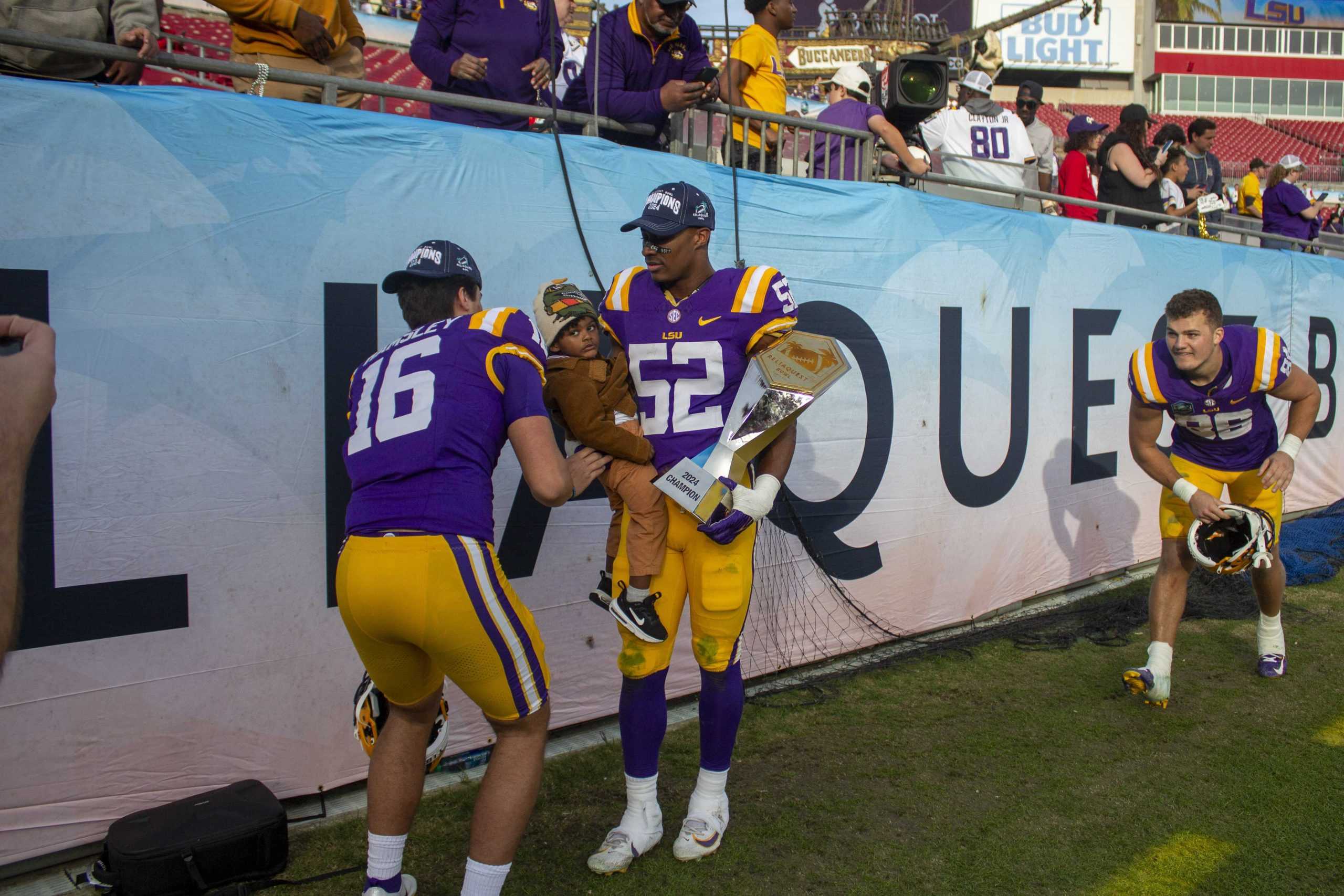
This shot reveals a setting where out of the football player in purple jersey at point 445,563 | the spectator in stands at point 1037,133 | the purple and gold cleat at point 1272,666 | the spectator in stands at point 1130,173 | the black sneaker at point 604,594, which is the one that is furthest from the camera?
the spectator in stands at point 1037,133

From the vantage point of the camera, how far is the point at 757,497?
3.11 meters

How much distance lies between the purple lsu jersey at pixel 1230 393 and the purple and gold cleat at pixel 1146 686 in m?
1.14

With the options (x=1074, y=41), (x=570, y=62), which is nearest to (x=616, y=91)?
(x=570, y=62)

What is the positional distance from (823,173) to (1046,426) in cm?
209

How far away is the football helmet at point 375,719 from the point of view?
2852mm

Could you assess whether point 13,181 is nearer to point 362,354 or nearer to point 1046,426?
point 362,354

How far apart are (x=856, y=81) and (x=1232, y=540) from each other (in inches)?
141

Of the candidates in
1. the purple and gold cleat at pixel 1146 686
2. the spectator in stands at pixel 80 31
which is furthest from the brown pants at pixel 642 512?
the purple and gold cleat at pixel 1146 686

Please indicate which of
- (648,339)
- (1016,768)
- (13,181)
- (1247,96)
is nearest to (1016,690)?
(1016,768)

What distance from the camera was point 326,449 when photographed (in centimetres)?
346

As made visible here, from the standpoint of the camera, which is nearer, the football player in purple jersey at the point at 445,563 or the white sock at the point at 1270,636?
the football player in purple jersey at the point at 445,563

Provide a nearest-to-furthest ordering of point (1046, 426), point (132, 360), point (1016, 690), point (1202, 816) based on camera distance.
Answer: point (132, 360) < point (1202, 816) < point (1016, 690) < point (1046, 426)

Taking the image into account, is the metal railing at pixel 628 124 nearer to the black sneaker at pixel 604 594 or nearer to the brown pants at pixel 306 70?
the brown pants at pixel 306 70

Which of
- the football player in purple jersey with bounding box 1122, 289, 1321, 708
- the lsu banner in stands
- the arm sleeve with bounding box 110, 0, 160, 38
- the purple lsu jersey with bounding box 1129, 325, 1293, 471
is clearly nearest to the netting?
the lsu banner in stands
